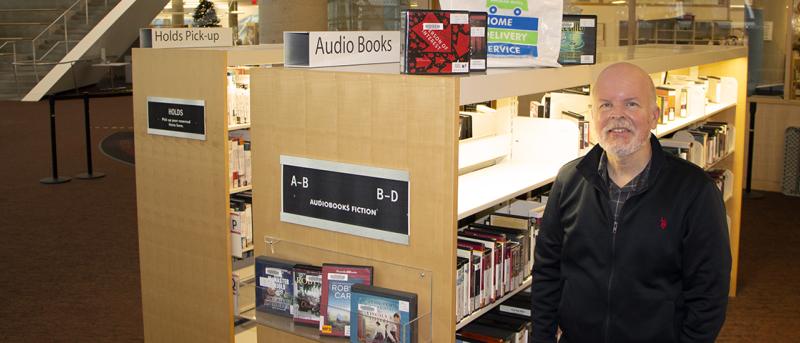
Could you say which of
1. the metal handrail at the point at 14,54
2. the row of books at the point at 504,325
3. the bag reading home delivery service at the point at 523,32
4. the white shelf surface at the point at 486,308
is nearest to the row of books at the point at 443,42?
the bag reading home delivery service at the point at 523,32

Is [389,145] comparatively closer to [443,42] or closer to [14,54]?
[443,42]

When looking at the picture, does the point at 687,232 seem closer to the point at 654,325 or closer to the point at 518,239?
the point at 654,325

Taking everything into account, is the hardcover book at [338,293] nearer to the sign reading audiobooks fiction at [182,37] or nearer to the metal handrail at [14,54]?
the sign reading audiobooks fiction at [182,37]

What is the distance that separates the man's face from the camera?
277 centimetres

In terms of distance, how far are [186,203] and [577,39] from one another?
2.20 meters

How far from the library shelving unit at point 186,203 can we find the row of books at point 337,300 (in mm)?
1190

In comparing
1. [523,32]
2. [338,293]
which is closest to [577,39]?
[523,32]

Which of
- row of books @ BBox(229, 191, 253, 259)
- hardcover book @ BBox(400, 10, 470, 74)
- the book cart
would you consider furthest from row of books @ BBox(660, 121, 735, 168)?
hardcover book @ BBox(400, 10, 470, 74)

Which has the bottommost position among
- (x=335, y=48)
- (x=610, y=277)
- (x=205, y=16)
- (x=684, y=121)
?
(x=610, y=277)

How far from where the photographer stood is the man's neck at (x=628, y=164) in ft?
9.24

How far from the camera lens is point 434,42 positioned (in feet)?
10.5

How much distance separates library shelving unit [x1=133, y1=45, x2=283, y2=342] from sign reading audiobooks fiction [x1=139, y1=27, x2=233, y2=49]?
3.15 feet

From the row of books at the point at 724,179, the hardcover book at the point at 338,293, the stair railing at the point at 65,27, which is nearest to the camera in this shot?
the hardcover book at the point at 338,293

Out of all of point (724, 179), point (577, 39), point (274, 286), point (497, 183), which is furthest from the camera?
Answer: point (724, 179)
